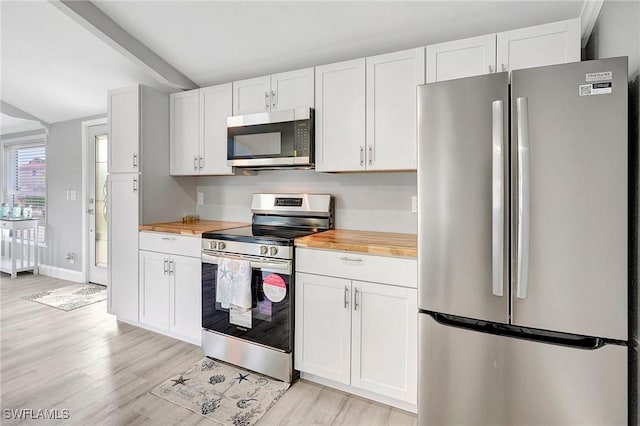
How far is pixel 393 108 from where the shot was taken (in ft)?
7.43

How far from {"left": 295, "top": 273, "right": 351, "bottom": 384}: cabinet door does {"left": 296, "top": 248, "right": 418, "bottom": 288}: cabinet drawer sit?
0.17 ft

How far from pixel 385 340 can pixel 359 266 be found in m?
0.44

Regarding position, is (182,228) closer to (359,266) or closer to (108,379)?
(108,379)

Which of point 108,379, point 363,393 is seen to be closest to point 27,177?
point 108,379

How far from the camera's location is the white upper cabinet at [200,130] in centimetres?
298

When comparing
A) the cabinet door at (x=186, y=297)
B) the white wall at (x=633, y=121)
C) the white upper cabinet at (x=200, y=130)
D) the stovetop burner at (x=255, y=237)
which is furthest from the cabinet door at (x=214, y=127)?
the white wall at (x=633, y=121)

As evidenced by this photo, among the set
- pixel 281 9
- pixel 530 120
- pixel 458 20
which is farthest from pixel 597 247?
pixel 281 9

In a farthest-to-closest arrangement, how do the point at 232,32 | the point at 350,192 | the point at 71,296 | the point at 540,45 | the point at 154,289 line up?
the point at 71,296
the point at 154,289
the point at 350,192
the point at 232,32
the point at 540,45

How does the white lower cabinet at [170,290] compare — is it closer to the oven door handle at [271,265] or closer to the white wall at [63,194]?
the oven door handle at [271,265]

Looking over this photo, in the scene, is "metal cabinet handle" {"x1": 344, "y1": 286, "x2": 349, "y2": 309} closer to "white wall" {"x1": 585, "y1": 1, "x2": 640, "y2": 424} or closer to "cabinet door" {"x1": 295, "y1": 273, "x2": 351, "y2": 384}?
"cabinet door" {"x1": 295, "y1": 273, "x2": 351, "y2": 384}

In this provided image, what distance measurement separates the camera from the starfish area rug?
1952 millimetres

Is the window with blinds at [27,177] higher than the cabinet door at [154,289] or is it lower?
higher

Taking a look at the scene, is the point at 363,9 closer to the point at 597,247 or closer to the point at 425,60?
the point at 425,60

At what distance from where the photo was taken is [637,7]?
4.11 feet
